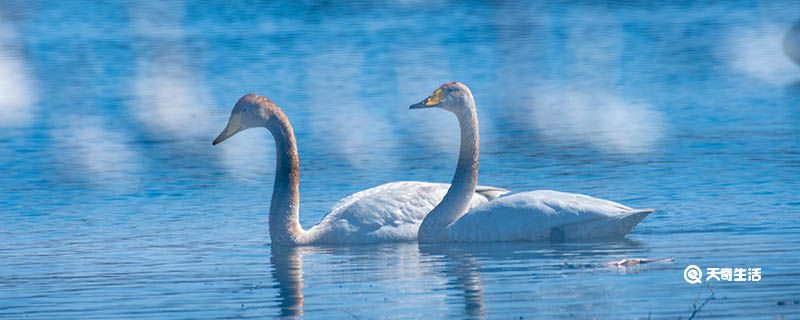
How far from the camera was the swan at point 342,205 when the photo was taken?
13.0 m

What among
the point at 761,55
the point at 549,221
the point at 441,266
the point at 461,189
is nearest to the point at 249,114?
the point at 461,189

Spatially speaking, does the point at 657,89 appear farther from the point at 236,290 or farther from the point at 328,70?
the point at 236,290

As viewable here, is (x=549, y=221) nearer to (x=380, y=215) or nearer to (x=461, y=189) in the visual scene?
(x=461, y=189)

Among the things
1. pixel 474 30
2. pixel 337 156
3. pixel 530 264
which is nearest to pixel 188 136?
pixel 337 156

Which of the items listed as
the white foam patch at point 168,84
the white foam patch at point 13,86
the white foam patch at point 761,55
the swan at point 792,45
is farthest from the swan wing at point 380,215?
the swan at point 792,45

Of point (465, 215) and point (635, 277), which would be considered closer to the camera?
point (635, 277)

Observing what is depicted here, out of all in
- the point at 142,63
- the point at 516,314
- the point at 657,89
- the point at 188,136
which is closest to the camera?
the point at 516,314

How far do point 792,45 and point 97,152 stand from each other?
15.2 metres

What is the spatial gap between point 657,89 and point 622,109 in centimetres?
302

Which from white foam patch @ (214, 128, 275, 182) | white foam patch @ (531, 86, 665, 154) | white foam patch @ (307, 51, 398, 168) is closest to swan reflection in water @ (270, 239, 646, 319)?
white foam patch @ (214, 128, 275, 182)

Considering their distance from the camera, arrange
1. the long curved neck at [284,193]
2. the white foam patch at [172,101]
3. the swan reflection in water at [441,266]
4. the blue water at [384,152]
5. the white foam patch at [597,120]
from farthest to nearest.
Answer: the white foam patch at [172,101]
the white foam patch at [597,120]
the long curved neck at [284,193]
the blue water at [384,152]
the swan reflection in water at [441,266]

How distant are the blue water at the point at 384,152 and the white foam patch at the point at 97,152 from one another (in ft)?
0.23

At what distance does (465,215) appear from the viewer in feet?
42.0

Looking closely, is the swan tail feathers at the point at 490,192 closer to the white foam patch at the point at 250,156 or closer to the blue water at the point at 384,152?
the blue water at the point at 384,152
